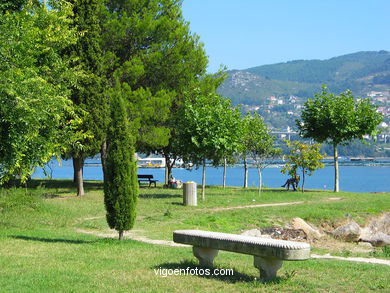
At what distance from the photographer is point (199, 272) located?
977 cm

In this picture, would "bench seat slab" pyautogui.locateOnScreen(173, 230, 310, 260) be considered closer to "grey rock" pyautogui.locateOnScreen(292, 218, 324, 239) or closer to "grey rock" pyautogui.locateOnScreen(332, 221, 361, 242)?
"grey rock" pyautogui.locateOnScreen(292, 218, 324, 239)

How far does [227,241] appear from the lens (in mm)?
9547

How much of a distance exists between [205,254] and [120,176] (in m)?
3.78

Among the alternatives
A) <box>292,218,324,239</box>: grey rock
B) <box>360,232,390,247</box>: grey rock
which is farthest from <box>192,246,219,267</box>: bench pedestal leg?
<box>360,232,390,247</box>: grey rock

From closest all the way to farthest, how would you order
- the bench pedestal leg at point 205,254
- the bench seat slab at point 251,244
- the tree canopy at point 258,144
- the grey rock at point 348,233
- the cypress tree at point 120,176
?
1. the bench seat slab at point 251,244
2. the bench pedestal leg at point 205,254
3. the cypress tree at point 120,176
4. the grey rock at point 348,233
5. the tree canopy at point 258,144

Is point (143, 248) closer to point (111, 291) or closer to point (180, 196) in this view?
point (111, 291)

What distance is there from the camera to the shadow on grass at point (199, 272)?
916cm

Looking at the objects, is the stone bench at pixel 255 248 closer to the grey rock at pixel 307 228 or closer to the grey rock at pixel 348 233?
the grey rock at pixel 307 228

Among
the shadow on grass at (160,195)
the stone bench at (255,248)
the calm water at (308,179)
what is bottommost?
the calm water at (308,179)

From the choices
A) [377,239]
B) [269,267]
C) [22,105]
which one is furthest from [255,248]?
[377,239]

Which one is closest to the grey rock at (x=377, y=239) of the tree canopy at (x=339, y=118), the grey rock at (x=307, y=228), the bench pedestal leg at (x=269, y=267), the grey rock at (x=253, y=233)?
the grey rock at (x=307, y=228)

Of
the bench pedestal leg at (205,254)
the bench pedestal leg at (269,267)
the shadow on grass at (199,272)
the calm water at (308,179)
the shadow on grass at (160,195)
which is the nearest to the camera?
the bench pedestal leg at (269,267)

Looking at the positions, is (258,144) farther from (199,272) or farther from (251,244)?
(251,244)

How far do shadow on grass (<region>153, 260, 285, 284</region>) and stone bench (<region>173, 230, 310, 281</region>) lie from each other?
8.2 inches
